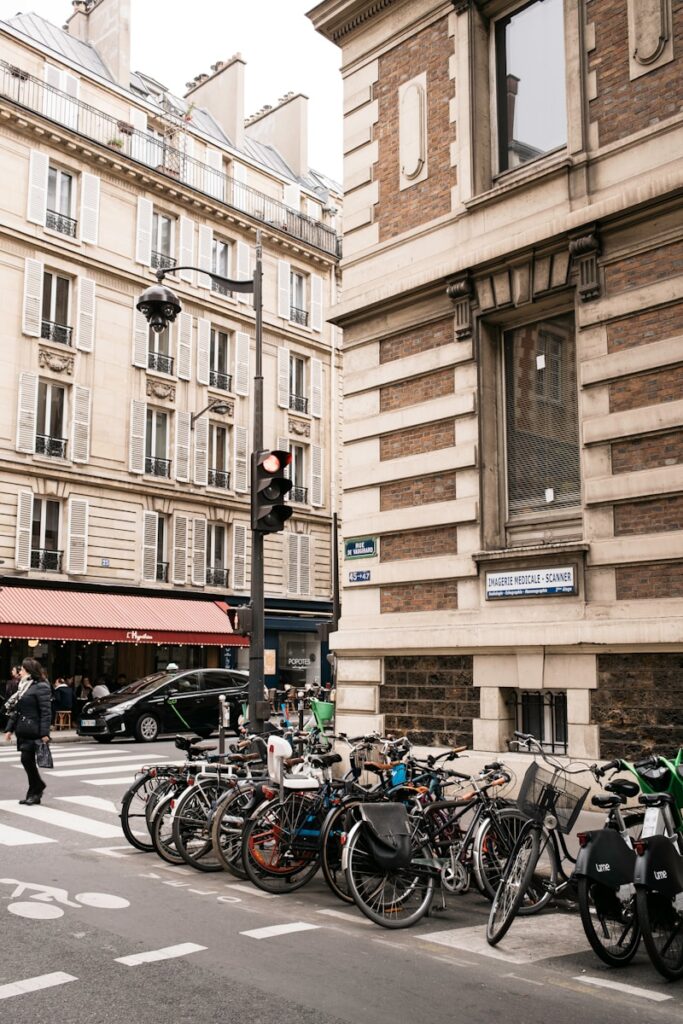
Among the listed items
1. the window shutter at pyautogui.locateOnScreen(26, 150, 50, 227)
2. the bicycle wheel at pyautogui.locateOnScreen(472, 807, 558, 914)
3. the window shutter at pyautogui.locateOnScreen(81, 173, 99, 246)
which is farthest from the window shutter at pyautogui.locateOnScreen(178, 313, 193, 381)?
the bicycle wheel at pyautogui.locateOnScreen(472, 807, 558, 914)

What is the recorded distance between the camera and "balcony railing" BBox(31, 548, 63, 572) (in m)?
27.9

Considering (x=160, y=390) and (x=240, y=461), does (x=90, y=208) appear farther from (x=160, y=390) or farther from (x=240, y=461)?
(x=240, y=461)

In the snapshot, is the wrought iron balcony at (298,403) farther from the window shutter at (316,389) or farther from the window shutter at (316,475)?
the window shutter at (316,475)

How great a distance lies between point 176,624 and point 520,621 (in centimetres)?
2061

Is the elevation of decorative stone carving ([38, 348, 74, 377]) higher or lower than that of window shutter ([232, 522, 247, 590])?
higher

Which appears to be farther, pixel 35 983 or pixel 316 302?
pixel 316 302

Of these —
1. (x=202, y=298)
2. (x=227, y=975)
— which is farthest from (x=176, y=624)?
(x=227, y=975)

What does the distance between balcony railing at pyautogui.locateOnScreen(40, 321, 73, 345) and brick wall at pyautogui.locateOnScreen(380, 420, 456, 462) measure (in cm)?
1950

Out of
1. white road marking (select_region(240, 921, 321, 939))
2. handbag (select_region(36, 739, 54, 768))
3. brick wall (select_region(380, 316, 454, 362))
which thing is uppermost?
brick wall (select_region(380, 316, 454, 362))

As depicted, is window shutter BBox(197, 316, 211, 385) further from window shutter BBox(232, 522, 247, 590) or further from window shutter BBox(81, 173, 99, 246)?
window shutter BBox(232, 522, 247, 590)

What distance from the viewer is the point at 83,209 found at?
3030 centimetres

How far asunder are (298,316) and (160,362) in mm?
7264

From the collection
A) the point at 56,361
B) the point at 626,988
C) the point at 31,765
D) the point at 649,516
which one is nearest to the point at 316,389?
the point at 56,361

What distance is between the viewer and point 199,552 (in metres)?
32.3
